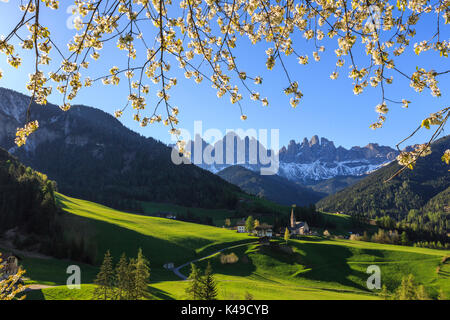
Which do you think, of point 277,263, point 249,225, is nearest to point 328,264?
point 277,263

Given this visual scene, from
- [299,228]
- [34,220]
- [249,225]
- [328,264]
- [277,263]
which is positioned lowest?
[328,264]

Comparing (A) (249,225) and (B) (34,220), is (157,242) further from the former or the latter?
(A) (249,225)

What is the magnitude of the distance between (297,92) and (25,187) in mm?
69014

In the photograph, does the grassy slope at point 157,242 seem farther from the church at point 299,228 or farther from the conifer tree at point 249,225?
the church at point 299,228

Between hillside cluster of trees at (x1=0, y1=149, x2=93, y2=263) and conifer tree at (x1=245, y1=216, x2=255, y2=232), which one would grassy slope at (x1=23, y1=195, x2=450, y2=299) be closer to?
hillside cluster of trees at (x1=0, y1=149, x2=93, y2=263)

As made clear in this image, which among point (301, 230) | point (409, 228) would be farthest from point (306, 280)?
point (409, 228)

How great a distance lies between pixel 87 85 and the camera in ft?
19.3

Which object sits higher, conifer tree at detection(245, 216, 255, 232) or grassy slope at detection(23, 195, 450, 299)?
conifer tree at detection(245, 216, 255, 232)

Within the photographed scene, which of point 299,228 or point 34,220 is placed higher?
point 34,220

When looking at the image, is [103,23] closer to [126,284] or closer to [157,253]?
[126,284]

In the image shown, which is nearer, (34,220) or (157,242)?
(34,220)

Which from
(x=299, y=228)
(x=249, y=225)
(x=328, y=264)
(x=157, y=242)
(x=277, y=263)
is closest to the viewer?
(x=277, y=263)

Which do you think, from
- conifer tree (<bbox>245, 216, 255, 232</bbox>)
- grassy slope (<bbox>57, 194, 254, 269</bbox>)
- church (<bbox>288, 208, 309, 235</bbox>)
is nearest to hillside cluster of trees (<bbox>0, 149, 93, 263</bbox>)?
grassy slope (<bbox>57, 194, 254, 269</bbox>)

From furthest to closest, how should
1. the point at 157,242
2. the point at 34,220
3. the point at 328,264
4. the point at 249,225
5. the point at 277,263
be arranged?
the point at 249,225 → the point at 157,242 → the point at 328,264 → the point at 277,263 → the point at 34,220
